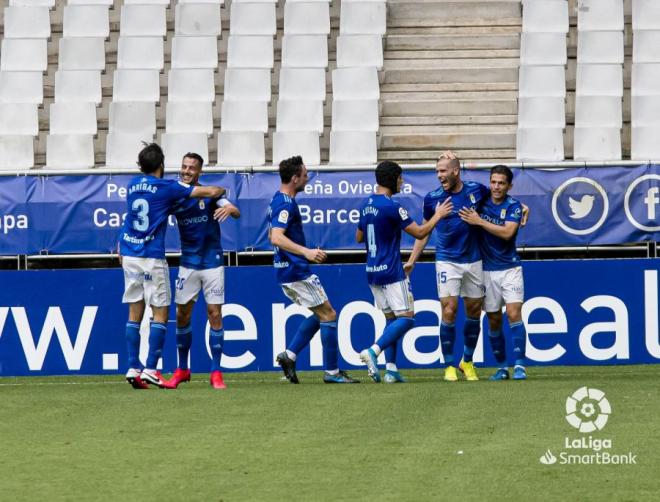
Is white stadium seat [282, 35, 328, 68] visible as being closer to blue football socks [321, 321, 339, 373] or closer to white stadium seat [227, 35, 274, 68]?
white stadium seat [227, 35, 274, 68]

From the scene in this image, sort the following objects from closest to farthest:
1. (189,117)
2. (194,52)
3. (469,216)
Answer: (469,216)
(189,117)
(194,52)

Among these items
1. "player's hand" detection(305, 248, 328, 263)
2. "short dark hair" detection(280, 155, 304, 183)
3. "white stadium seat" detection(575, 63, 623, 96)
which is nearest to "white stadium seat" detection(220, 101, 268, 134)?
"white stadium seat" detection(575, 63, 623, 96)

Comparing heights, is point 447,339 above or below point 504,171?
below

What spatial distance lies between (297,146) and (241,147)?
0.70 m

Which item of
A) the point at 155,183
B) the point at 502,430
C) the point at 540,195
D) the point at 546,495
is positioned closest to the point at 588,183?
the point at 540,195

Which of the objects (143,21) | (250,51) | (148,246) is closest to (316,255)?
(148,246)

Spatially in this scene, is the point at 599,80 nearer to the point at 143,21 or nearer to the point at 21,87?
the point at 143,21

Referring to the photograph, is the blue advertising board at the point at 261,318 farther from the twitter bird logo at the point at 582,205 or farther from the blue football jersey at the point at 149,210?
the blue football jersey at the point at 149,210

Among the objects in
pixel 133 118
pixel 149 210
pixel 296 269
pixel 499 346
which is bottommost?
pixel 499 346

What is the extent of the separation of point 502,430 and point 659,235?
22.9 feet

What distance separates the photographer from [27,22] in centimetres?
1988

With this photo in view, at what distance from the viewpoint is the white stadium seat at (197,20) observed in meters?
19.5

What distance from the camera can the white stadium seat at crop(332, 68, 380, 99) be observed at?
18.1 meters

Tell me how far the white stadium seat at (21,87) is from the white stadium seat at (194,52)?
1.82 metres
